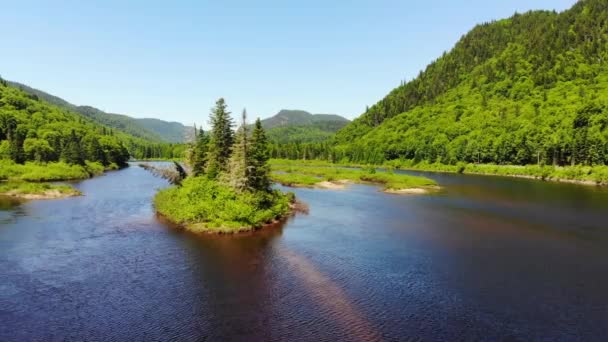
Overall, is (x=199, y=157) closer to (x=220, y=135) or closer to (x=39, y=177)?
(x=220, y=135)

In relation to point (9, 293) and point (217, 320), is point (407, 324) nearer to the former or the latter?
point (217, 320)

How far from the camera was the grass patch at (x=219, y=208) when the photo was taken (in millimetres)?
56219

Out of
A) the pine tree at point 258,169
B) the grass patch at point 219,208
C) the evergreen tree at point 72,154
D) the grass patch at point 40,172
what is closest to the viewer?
the grass patch at point 219,208

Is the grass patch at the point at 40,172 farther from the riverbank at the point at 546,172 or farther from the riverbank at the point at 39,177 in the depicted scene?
the riverbank at the point at 546,172

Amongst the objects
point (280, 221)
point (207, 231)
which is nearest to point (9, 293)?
point (207, 231)

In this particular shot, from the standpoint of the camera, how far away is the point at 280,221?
63812 millimetres

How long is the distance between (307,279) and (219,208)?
24.9 m

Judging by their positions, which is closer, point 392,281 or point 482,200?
point 392,281

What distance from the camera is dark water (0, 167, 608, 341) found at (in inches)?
1107

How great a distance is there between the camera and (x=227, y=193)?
2410 inches

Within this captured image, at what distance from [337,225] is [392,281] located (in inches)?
962

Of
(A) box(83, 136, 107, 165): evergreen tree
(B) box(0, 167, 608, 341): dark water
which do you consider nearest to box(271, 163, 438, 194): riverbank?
(B) box(0, 167, 608, 341): dark water

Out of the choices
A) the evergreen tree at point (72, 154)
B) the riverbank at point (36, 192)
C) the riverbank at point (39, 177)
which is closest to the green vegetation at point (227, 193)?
the riverbank at point (36, 192)

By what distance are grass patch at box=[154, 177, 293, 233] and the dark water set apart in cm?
280
